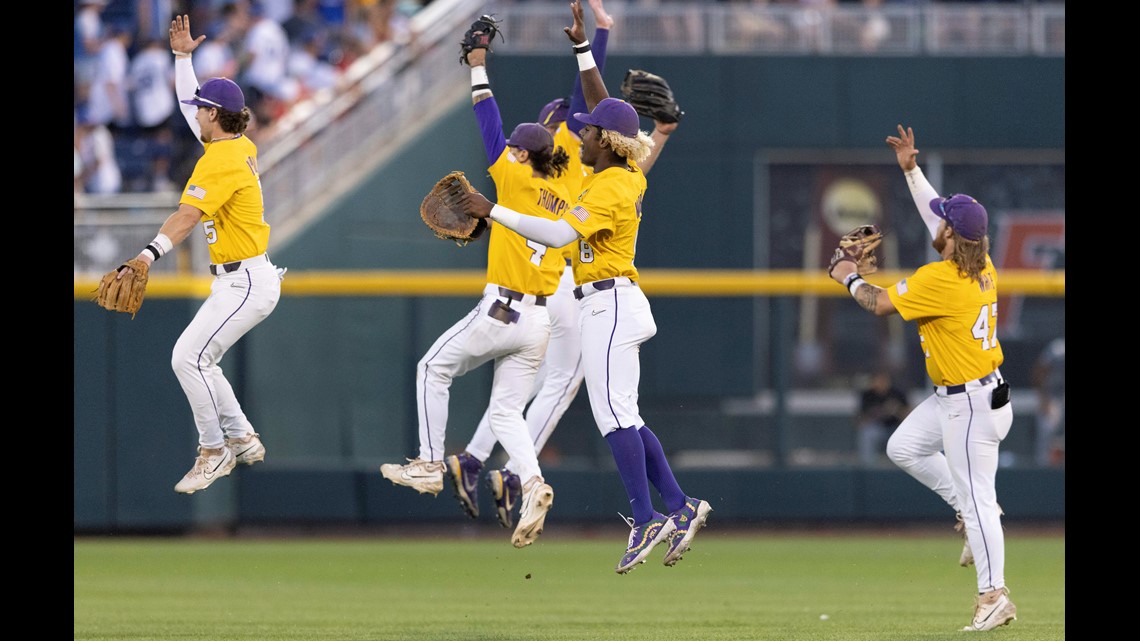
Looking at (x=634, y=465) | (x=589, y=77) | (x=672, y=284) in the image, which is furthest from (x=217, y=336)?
(x=672, y=284)

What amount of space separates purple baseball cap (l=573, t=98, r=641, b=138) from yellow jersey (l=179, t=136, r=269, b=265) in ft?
5.70

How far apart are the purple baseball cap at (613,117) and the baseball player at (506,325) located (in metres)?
0.46

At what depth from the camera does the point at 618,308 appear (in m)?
7.97

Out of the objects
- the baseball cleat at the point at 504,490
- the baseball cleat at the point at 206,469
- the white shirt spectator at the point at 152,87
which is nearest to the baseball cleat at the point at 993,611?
the baseball cleat at the point at 504,490

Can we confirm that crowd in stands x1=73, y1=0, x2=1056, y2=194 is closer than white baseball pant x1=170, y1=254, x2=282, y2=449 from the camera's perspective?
No

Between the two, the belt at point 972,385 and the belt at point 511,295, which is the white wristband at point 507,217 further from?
the belt at point 972,385

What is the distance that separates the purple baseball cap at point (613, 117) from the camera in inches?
305

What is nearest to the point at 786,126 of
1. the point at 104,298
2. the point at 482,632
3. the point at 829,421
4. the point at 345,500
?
the point at 829,421

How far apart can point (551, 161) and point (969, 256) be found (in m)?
2.24

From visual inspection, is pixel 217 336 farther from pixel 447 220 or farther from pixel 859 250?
pixel 859 250

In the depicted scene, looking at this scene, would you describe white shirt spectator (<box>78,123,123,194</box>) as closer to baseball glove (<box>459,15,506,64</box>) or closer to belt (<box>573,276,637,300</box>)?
baseball glove (<box>459,15,506,64</box>)

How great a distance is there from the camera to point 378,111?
50.1 feet

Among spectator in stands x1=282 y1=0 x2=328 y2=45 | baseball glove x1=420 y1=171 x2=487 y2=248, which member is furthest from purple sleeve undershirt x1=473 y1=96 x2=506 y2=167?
spectator in stands x1=282 y1=0 x2=328 y2=45

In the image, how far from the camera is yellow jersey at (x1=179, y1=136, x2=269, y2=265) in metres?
7.94
